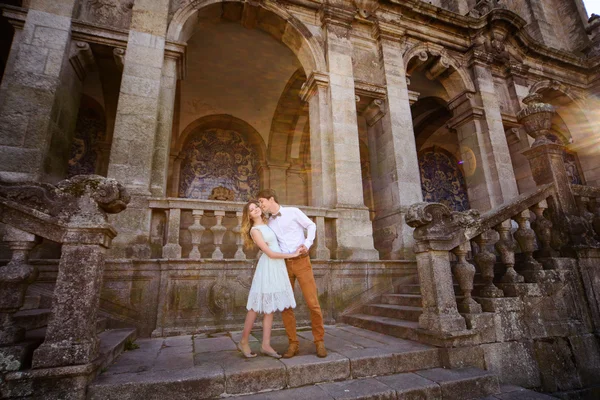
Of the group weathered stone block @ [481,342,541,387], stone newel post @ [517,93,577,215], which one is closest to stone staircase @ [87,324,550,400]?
weathered stone block @ [481,342,541,387]

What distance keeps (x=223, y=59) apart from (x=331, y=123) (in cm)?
471

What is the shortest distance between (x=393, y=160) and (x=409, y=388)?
4.99 metres

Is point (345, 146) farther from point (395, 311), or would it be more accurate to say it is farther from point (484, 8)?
point (484, 8)

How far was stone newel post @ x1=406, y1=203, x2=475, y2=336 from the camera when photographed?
3340 millimetres

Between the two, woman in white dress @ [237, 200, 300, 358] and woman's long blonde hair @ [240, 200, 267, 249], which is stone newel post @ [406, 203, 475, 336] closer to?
woman in white dress @ [237, 200, 300, 358]

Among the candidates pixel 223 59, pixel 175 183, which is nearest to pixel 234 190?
pixel 175 183

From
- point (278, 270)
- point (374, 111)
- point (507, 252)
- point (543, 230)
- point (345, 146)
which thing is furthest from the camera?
point (374, 111)

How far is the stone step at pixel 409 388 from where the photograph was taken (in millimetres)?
2422

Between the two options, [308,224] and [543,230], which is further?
[543,230]

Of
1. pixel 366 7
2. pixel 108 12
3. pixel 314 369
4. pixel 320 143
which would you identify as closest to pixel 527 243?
pixel 314 369

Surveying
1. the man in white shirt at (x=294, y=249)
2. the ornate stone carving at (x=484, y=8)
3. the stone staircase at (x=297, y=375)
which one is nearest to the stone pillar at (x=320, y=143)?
the man in white shirt at (x=294, y=249)

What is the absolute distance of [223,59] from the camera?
9.10 metres

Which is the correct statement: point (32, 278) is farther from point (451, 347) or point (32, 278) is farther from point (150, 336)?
point (451, 347)

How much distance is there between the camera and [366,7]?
7445mm
